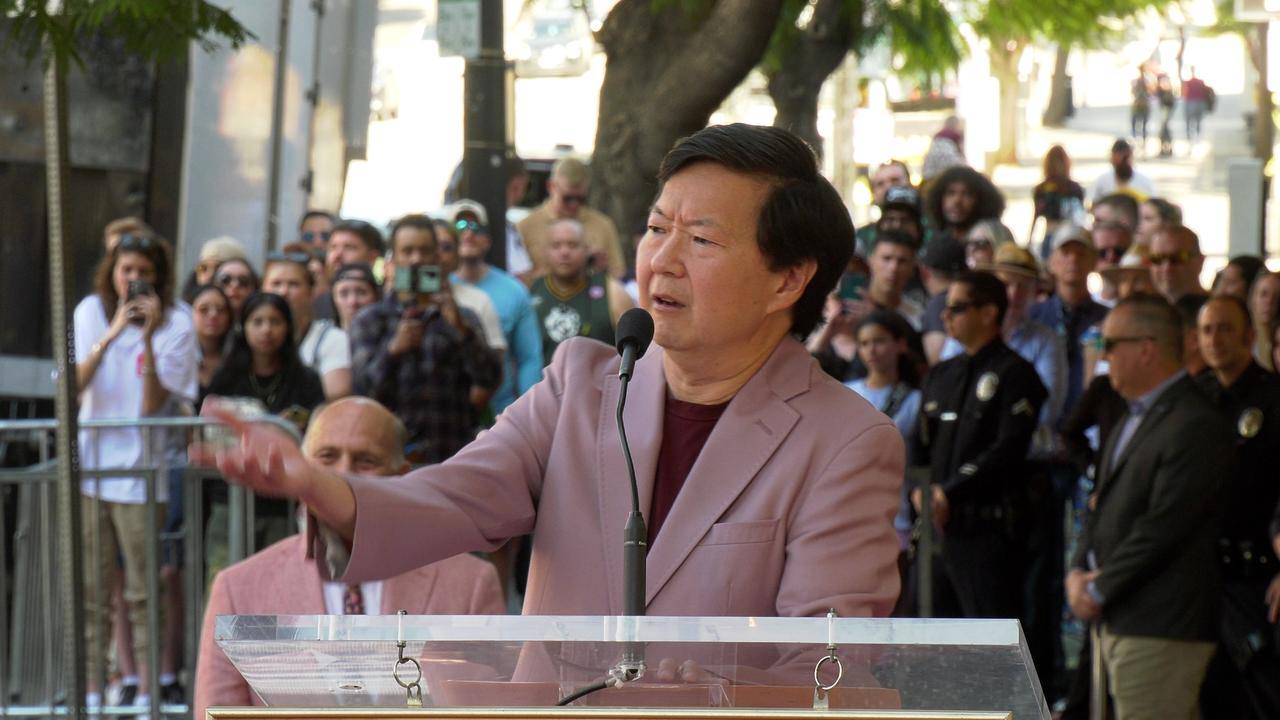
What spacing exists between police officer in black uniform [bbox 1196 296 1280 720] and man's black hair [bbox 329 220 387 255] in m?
4.98

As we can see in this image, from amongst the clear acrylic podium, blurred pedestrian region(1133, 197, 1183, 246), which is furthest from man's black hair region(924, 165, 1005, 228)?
the clear acrylic podium

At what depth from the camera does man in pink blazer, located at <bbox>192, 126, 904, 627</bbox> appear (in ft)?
11.3

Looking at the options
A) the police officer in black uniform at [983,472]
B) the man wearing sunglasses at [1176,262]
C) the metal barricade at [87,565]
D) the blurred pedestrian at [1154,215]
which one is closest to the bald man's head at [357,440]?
the metal barricade at [87,565]

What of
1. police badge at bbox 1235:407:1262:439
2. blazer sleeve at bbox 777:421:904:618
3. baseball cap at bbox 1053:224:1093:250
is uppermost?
baseball cap at bbox 1053:224:1093:250

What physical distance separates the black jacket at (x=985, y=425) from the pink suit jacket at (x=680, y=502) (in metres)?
5.34

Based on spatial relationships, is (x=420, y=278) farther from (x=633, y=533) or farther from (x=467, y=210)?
(x=633, y=533)

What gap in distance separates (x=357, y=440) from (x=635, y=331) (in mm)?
2817

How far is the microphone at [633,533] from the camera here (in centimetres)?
276

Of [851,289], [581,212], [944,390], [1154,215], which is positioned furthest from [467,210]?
[1154,215]

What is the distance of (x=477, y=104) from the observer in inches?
438

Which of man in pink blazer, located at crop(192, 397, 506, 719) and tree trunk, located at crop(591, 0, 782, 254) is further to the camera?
tree trunk, located at crop(591, 0, 782, 254)

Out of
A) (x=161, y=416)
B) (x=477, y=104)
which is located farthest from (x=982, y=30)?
(x=161, y=416)

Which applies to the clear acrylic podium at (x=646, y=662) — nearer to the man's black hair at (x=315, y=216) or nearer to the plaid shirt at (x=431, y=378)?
the plaid shirt at (x=431, y=378)

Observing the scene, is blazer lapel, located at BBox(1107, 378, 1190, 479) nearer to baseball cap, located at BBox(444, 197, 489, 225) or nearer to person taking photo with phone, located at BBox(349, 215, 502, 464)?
person taking photo with phone, located at BBox(349, 215, 502, 464)
